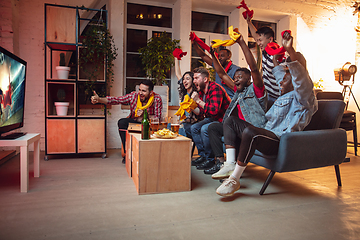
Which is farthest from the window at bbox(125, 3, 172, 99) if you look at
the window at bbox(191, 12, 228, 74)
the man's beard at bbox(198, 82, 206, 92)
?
the man's beard at bbox(198, 82, 206, 92)

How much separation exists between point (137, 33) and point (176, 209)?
12.7 feet

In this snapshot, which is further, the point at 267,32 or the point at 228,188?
the point at 267,32

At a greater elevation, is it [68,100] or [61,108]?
[68,100]

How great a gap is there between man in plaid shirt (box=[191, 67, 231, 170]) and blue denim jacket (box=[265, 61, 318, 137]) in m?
0.75

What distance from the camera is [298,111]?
2.13 meters

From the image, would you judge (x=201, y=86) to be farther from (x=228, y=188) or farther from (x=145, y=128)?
(x=228, y=188)

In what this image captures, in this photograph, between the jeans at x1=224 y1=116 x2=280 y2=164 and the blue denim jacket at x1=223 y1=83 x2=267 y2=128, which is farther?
the blue denim jacket at x1=223 y1=83 x2=267 y2=128

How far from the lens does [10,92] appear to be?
8.02 ft

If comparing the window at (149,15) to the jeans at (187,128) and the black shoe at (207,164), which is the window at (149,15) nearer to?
the jeans at (187,128)

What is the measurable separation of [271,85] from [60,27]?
3214 millimetres

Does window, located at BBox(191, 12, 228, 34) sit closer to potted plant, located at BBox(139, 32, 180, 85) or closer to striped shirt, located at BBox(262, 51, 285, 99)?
potted plant, located at BBox(139, 32, 180, 85)

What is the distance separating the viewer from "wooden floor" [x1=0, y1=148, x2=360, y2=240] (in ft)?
5.07

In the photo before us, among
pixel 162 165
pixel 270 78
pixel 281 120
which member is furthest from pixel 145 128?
pixel 270 78

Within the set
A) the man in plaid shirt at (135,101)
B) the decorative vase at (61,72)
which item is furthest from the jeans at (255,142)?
the decorative vase at (61,72)
